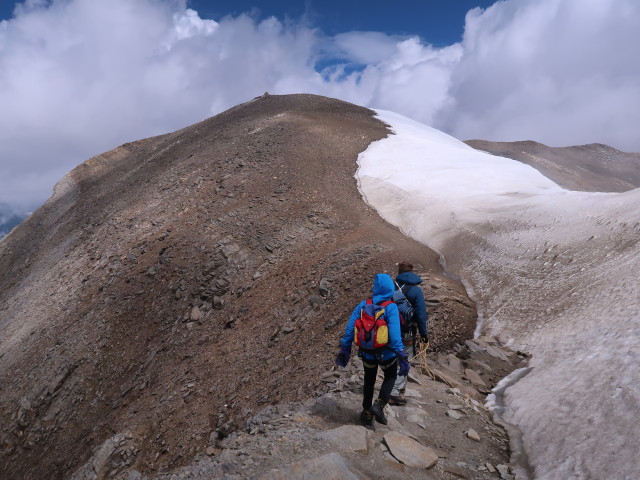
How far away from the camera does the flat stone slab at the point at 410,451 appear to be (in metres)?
6.25

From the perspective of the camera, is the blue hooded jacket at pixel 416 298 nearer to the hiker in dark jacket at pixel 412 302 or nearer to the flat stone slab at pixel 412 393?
the hiker in dark jacket at pixel 412 302

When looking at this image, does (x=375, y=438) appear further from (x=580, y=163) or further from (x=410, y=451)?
(x=580, y=163)

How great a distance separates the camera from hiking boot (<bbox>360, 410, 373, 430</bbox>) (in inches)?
272

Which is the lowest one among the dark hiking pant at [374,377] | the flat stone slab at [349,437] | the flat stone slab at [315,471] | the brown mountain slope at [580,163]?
the flat stone slab at [315,471]

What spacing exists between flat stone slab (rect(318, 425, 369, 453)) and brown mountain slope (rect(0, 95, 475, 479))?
102 inches

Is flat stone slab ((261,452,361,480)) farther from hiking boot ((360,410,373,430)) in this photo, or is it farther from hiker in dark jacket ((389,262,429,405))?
hiker in dark jacket ((389,262,429,405))

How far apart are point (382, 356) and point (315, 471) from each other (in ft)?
6.35

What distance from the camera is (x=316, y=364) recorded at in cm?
1066

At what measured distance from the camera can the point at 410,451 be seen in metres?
6.43

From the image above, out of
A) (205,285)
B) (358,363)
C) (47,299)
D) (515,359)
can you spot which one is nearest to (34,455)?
(205,285)

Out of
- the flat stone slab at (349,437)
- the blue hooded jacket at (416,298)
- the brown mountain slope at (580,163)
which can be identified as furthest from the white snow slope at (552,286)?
the brown mountain slope at (580,163)

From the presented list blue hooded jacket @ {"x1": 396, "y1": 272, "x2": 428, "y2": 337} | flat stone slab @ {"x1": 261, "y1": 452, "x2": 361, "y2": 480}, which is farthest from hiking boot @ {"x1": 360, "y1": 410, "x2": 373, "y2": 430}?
blue hooded jacket @ {"x1": 396, "y1": 272, "x2": 428, "y2": 337}

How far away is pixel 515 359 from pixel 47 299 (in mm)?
22674

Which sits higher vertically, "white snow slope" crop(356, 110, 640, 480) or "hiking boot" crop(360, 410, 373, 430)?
"white snow slope" crop(356, 110, 640, 480)
